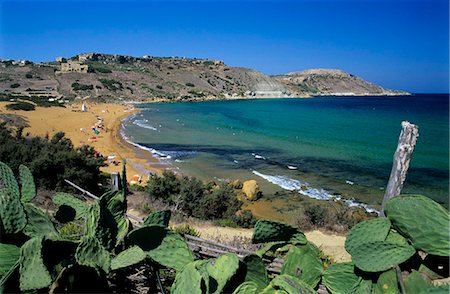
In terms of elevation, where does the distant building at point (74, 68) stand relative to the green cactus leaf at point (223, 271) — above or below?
above

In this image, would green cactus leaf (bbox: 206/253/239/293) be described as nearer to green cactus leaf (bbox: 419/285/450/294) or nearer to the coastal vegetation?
the coastal vegetation

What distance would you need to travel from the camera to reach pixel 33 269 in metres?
1.76

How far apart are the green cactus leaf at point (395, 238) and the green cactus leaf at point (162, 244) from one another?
115cm

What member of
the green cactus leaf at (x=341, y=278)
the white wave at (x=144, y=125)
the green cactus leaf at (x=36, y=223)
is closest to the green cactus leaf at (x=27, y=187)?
the green cactus leaf at (x=36, y=223)

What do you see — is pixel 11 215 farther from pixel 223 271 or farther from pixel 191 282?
pixel 223 271

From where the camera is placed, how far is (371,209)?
44.4ft

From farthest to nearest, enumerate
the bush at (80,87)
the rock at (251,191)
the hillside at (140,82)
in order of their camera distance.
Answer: the bush at (80,87)
the hillside at (140,82)
the rock at (251,191)

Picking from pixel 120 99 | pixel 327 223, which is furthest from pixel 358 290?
pixel 120 99

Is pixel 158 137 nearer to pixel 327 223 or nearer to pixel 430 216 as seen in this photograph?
pixel 327 223

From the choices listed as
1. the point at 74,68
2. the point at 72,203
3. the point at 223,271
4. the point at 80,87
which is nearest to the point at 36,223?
the point at 72,203

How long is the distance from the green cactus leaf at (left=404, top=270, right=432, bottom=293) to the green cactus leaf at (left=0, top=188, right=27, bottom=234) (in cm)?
213

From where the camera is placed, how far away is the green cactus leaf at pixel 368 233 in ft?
6.40

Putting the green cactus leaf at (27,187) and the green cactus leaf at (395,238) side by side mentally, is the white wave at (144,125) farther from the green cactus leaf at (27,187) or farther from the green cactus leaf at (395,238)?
the green cactus leaf at (395,238)

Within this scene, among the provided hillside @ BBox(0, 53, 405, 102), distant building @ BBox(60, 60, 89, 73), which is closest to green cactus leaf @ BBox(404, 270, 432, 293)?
hillside @ BBox(0, 53, 405, 102)
